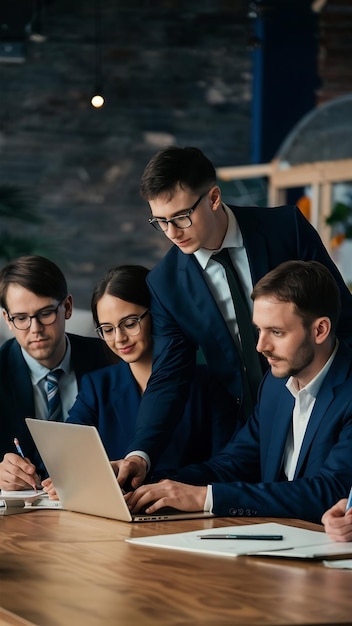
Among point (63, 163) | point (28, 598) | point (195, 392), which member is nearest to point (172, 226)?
point (195, 392)

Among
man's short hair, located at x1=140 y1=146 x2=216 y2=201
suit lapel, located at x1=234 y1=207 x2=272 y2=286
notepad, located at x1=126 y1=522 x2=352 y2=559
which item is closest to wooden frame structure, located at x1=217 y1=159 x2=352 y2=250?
suit lapel, located at x1=234 y1=207 x2=272 y2=286

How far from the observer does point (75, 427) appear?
252 cm

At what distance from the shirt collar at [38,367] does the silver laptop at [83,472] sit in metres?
1.00

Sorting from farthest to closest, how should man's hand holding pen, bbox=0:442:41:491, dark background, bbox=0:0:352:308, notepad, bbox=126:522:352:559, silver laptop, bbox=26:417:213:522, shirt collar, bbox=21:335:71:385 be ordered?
dark background, bbox=0:0:352:308 → shirt collar, bbox=21:335:71:385 → man's hand holding pen, bbox=0:442:41:491 → silver laptop, bbox=26:417:213:522 → notepad, bbox=126:522:352:559

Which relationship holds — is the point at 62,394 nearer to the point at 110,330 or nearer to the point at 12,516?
the point at 110,330

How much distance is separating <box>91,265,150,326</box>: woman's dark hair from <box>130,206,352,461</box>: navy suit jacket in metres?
0.11

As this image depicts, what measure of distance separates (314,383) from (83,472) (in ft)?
2.08

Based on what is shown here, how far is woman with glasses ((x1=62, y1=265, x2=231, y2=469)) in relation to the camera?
11.6 feet

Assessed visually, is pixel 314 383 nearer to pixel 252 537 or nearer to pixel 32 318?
pixel 252 537

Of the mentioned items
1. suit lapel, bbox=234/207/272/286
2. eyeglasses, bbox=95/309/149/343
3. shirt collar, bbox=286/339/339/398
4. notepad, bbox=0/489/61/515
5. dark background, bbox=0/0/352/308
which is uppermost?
dark background, bbox=0/0/352/308

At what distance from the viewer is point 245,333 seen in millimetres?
3383

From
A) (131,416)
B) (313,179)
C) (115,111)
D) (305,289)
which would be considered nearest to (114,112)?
(115,111)

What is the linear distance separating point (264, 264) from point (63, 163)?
22.6 feet

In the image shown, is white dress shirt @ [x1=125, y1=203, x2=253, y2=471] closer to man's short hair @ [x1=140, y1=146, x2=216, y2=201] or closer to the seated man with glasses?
man's short hair @ [x1=140, y1=146, x2=216, y2=201]
